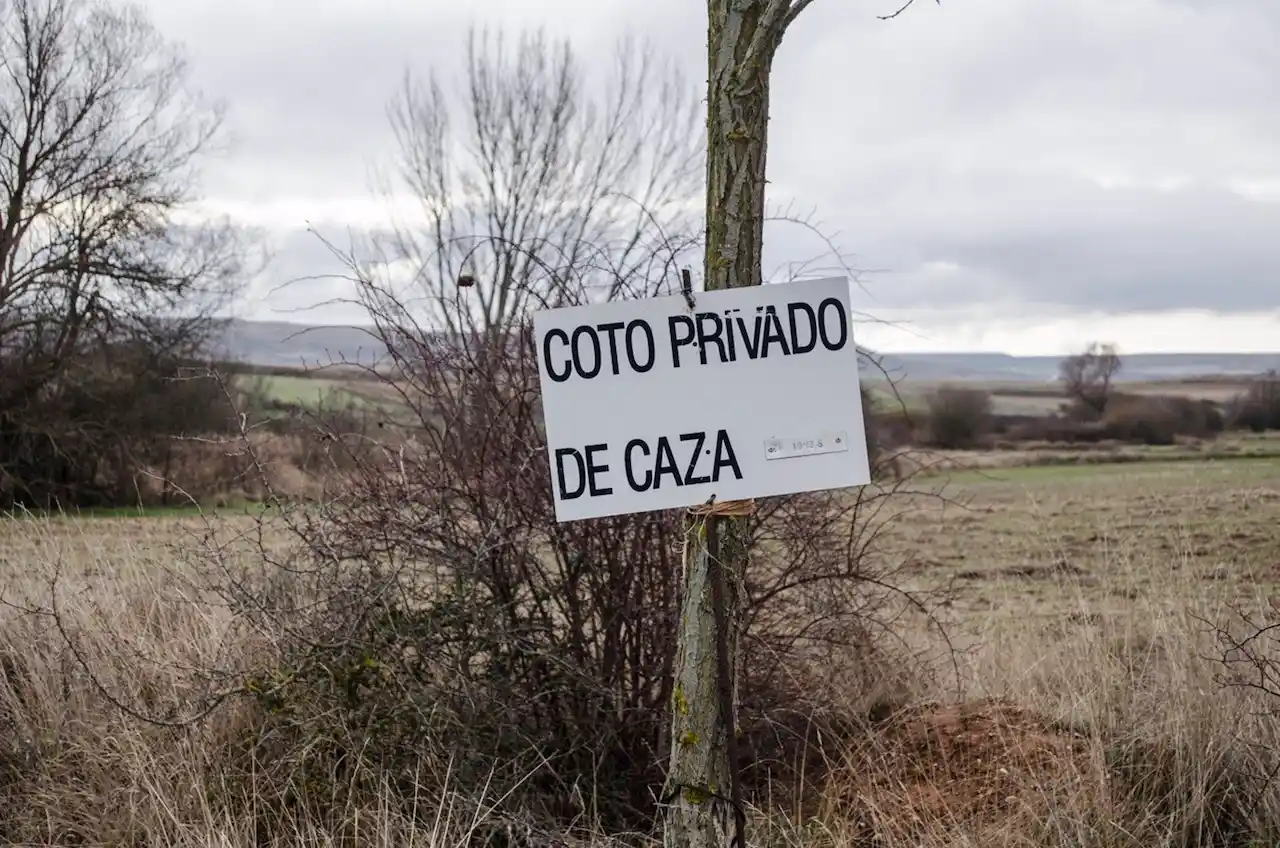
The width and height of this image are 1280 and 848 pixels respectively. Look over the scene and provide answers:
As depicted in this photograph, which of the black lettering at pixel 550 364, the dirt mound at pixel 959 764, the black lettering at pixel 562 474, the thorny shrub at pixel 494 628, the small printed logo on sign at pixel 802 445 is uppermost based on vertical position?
the black lettering at pixel 550 364

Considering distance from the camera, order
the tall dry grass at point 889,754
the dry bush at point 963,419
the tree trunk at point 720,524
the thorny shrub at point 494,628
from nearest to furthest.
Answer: the tree trunk at point 720,524, the tall dry grass at point 889,754, the thorny shrub at point 494,628, the dry bush at point 963,419

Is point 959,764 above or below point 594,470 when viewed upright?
below

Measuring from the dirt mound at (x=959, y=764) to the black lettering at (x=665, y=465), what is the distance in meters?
1.35

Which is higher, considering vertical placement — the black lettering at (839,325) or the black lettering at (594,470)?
the black lettering at (839,325)

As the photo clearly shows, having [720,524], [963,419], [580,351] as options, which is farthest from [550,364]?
[963,419]

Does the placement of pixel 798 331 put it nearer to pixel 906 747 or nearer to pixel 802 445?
pixel 802 445

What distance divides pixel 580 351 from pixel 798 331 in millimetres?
488

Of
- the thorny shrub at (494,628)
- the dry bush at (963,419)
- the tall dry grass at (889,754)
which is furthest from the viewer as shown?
the dry bush at (963,419)

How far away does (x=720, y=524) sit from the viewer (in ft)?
8.55

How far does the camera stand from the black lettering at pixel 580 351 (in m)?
2.58

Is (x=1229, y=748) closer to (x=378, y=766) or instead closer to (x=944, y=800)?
(x=944, y=800)

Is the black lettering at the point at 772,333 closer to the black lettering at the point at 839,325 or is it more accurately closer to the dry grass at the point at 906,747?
the black lettering at the point at 839,325

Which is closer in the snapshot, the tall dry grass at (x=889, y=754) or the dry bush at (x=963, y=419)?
the tall dry grass at (x=889, y=754)

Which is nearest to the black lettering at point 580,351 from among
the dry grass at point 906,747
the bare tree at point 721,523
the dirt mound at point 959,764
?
the bare tree at point 721,523
